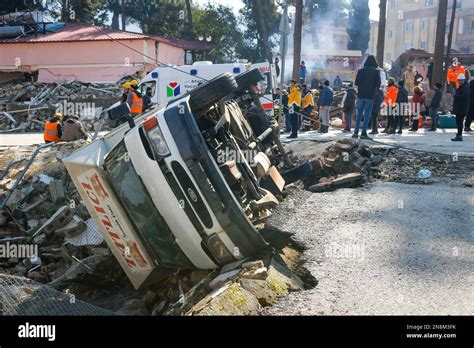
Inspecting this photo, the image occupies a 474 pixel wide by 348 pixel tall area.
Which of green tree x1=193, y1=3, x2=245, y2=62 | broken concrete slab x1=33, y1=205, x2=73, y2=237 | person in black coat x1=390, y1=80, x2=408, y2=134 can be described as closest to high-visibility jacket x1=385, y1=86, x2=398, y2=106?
person in black coat x1=390, y1=80, x2=408, y2=134

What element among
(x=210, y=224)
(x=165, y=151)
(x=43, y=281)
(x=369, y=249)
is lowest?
(x=43, y=281)

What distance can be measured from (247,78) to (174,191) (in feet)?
9.09

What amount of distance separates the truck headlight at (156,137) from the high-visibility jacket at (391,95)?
1205 centimetres

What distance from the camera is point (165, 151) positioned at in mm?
5422

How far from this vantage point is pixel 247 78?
7.57m

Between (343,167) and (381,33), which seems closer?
(343,167)

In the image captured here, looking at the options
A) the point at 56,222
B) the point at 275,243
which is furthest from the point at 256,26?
the point at 275,243

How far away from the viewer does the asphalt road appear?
15.4ft

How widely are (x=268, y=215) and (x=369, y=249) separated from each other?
1.30 meters

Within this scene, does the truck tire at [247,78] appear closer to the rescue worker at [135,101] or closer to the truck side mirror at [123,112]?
the truck side mirror at [123,112]

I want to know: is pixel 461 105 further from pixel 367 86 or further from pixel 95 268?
pixel 95 268

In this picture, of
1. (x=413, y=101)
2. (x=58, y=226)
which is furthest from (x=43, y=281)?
(x=413, y=101)

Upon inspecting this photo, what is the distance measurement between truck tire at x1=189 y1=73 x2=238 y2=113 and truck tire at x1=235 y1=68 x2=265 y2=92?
1412 millimetres
